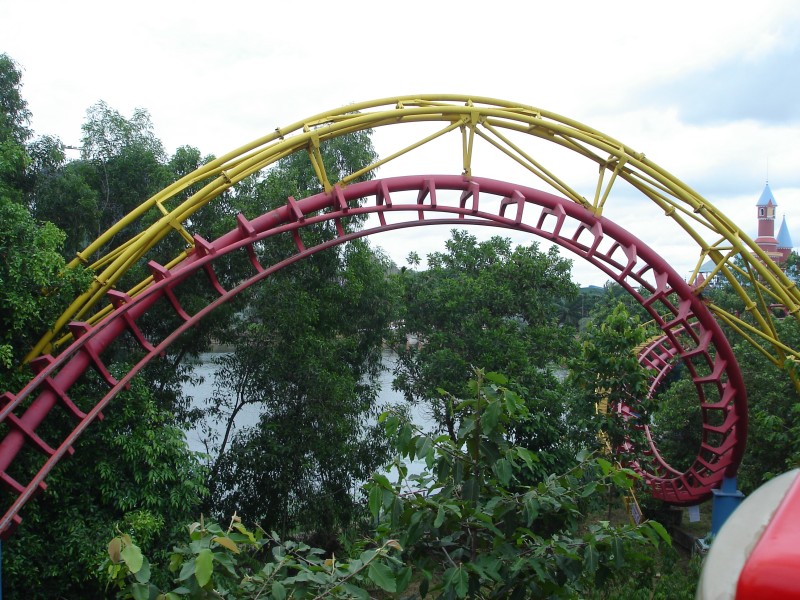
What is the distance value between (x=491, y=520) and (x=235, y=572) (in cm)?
132

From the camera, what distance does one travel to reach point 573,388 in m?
13.8

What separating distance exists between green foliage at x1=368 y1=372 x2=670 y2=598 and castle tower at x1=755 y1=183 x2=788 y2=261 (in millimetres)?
37811

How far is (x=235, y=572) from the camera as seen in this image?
2.87m

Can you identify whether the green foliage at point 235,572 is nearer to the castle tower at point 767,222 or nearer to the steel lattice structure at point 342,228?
the steel lattice structure at point 342,228

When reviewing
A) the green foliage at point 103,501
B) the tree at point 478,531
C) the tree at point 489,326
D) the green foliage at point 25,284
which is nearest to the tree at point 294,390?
the tree at point 489,326

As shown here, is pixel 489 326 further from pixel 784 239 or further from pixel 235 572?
pixel 784 239

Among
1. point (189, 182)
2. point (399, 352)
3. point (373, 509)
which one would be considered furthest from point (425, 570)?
point (399, 352)

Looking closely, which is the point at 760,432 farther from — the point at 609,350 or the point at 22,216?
the point at 22,216

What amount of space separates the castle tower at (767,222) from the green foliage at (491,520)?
37.8 m

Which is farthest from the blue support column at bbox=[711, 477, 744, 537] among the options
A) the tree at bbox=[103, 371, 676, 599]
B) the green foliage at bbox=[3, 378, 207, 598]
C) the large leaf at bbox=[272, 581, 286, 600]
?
the large leaf at bbox=[272, 581, 286, 600]

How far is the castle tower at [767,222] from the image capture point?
37750 mm

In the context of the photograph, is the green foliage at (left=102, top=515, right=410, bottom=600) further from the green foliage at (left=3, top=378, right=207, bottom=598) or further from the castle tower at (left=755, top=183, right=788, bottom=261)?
the castle tower at (left=755, top=183, right=788, bottom=261)

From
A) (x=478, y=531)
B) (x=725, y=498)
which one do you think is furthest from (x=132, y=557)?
(x=725, y=498)

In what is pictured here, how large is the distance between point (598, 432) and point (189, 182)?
779cm
